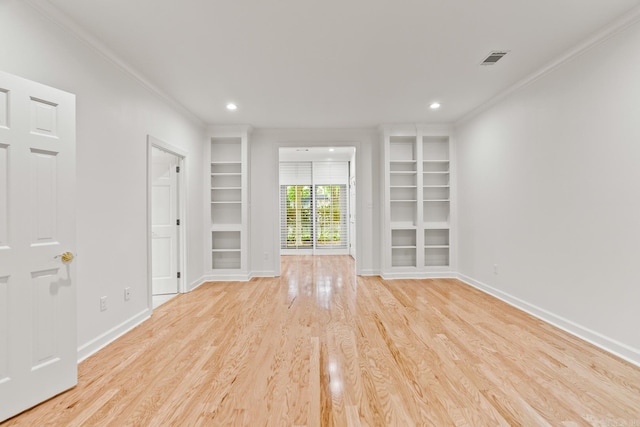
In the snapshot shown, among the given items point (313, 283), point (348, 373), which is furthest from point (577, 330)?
point (313, 283)

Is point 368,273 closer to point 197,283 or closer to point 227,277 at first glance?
point 227,277

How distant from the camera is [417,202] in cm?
505

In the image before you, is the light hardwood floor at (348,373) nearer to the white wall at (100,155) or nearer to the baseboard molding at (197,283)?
the white wall at (100,155)

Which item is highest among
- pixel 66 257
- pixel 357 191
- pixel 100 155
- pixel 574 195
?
pixel 100 155

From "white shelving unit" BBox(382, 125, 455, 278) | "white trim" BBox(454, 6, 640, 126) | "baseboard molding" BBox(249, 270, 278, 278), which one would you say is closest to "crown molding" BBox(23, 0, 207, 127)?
"baseboard molding" BBox(249, 270, 278, 278)

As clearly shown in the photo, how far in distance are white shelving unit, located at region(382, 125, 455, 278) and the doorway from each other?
288 cm

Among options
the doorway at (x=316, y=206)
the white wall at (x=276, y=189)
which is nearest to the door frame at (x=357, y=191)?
the white wall at (x=276, y=189)

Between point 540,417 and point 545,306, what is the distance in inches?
74.3

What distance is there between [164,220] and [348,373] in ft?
11.3

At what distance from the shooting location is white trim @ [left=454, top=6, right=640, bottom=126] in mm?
2236

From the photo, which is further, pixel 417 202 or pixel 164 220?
pixel 417 202

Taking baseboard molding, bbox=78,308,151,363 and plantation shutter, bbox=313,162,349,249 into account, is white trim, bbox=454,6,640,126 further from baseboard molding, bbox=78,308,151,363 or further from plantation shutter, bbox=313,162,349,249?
baseboard molding, bbox=78,308,151,363

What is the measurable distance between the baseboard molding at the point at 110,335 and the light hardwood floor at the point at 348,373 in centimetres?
7

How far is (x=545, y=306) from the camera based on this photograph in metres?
3.07
